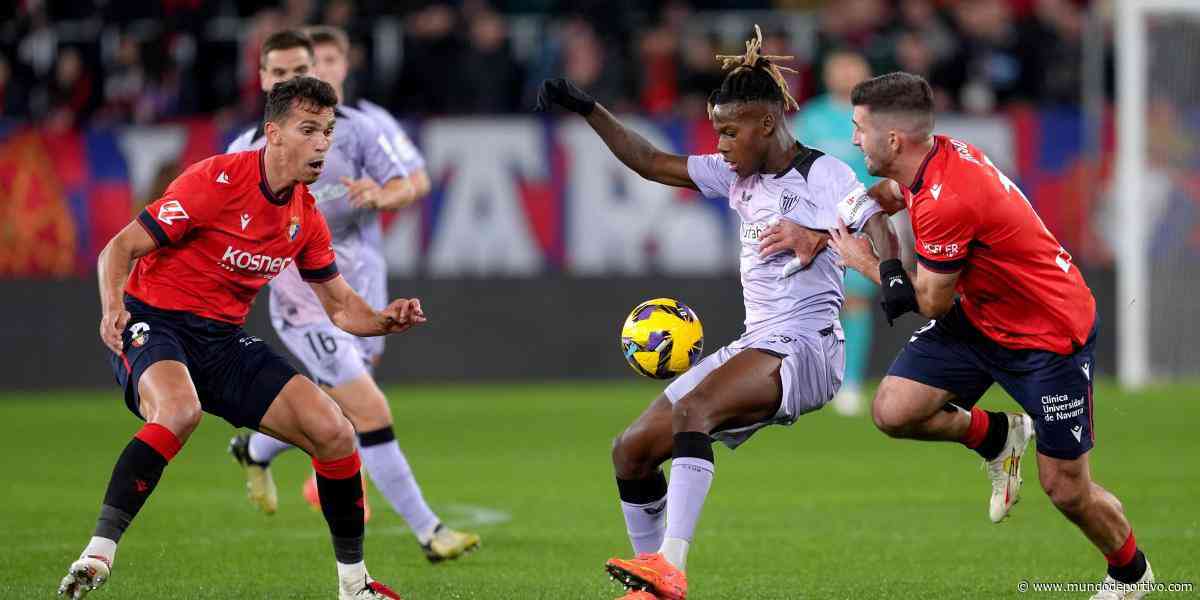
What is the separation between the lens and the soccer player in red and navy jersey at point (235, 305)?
6664 mm

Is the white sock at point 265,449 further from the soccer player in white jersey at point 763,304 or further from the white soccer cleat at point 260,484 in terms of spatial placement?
the soccer player in white jersey at point 763,304

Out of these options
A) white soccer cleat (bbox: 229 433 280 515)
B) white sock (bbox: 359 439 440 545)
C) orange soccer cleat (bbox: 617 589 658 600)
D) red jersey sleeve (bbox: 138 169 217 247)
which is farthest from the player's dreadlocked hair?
white soccer cleat (bbox: 229 433 280 515)

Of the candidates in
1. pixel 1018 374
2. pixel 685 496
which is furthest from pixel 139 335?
pixel 1018 374

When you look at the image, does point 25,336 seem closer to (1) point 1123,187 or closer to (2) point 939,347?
(1) point 1123,187

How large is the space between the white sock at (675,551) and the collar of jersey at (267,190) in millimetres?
2030

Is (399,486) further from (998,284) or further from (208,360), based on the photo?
(998,284)

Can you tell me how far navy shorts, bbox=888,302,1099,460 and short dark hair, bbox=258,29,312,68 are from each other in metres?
3.46

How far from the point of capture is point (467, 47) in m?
16.8

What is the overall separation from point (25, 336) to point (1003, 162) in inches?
361

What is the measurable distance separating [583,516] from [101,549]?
3.69 meters

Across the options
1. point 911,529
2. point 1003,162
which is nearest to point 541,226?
point 1003,162

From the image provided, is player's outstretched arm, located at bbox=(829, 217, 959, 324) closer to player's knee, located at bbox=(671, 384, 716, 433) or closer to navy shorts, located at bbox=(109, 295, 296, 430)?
player's knee, located at bbox=(671, 384, 716, 433)

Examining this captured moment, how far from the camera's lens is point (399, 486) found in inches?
325

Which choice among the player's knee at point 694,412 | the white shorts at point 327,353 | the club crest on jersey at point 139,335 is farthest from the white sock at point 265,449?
the player's knee at point 694,412
